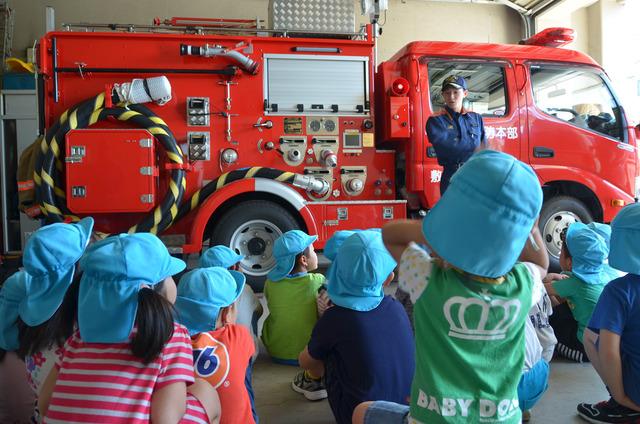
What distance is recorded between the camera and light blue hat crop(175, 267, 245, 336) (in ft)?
6.48

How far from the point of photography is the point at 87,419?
4.55 ft

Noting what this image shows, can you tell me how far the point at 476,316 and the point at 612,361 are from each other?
1.04 m

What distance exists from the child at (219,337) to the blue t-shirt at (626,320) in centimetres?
138

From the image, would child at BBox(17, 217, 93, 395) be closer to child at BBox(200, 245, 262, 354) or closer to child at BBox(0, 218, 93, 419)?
child at BBox(0, 218, 93, 419)

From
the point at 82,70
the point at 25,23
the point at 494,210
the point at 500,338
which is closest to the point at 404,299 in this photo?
the point at 500,338

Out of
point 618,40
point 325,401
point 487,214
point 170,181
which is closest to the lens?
point 487,214

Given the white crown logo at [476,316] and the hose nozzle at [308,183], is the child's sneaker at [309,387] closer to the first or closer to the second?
the white crown logo at [476,316]

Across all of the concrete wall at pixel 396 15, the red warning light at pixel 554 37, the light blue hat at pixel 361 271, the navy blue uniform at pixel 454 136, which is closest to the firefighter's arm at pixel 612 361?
the light blue hat at pixel 361 271

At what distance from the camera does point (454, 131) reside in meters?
→ 4.66

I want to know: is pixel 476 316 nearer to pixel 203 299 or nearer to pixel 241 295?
pixel 203 299

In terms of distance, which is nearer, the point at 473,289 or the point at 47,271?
the point at 473,289

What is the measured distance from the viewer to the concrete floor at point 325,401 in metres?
2.64

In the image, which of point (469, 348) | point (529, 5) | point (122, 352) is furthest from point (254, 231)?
point (529, 5)

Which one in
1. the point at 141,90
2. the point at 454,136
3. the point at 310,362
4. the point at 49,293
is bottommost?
the point at 310,362
